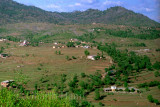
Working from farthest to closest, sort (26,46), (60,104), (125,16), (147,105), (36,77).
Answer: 1. (125,16)
2. (26,46)
3. (36,77)
4. (147,105)
5. (60,104)

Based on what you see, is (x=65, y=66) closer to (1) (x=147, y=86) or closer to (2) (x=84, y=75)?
(2) (x=84, y=75)

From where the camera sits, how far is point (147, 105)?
58.2ft

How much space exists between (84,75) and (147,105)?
33.7 ft

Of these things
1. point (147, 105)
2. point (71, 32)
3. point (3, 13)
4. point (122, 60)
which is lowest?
point (147, 105)

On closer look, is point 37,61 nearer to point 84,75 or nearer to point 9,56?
point 9,56

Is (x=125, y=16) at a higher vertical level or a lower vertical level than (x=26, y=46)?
higher

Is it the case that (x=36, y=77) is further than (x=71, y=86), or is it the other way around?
(x=36, y=77)

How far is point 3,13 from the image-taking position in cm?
9406

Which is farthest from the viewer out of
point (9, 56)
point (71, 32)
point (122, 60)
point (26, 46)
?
point (71, 32)

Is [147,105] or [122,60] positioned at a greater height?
[122,60]

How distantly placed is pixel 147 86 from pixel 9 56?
25674mm

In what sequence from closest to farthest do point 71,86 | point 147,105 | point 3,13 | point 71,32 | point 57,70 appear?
point 147,105 < point 71,86 < point 57,70 < point 71,32 < point 3,13

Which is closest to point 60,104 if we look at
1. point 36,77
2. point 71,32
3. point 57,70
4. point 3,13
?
point 36,77

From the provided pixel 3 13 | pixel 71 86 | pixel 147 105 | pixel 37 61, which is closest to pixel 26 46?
pixel 37 61
